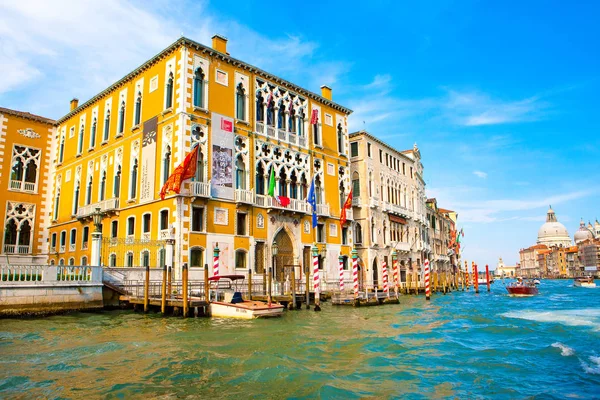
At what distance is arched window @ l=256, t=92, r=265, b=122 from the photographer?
2605 centimetres

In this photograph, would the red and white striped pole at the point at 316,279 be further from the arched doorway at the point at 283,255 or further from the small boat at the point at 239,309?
the arched doorway at the point at 283,255

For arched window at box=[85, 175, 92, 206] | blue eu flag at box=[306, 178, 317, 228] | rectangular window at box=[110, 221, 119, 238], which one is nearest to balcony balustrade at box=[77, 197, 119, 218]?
arched window at box=[85, 175, 92, 206]

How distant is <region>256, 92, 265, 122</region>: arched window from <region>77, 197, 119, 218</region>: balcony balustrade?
852cm

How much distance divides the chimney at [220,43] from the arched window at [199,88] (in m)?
2.31

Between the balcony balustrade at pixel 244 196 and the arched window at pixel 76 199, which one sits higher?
the arched window at pixel 76 199

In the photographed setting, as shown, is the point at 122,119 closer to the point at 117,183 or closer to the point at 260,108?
the point at 117,183

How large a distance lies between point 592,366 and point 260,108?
20268 millimetres

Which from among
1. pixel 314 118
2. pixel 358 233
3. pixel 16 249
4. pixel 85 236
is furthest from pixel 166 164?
pixel 358 233

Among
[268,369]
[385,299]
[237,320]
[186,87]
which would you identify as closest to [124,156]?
[186,87]

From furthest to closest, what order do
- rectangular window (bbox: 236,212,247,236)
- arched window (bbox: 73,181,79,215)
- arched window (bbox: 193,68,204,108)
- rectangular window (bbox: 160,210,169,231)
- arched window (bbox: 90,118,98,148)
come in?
arched window (bbox: 73,181,79,215)
arched window (bbox: 90,118,98,148)
rectangular window (bbox: 236,212,247,236)
arched window (bbox: 193,68,204,108)
rectangular window (bbox: 160,210,169,231)

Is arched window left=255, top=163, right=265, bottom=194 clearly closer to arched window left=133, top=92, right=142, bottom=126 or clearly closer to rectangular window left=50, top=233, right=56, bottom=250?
arched window left=133, top=92, right=142, bottom=126

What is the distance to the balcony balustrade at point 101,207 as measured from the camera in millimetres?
24828

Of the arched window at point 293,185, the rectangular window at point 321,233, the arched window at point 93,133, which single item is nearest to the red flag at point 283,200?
the arched window at point 293,185

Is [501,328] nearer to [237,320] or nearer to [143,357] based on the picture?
[237,320]
